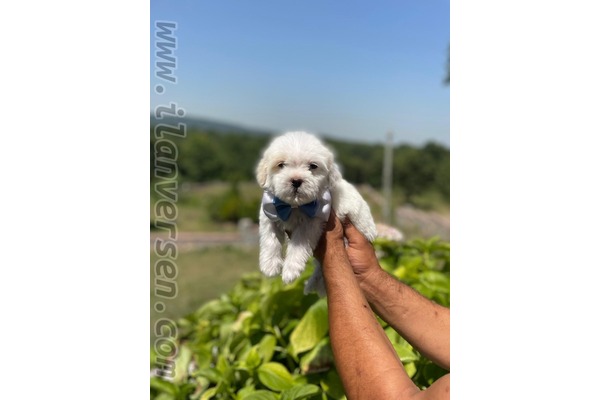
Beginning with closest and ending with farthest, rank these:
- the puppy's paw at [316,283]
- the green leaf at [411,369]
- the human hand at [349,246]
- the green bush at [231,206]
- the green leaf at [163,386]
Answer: the human hand at [349,246] < the puppy's paw at [316,283] < the green leaf at [411,369] < the green leaf at [163,386] < the green bush at [231,206]

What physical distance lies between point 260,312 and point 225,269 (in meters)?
2.73

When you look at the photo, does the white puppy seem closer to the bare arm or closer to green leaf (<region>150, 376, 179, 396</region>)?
the bare arm

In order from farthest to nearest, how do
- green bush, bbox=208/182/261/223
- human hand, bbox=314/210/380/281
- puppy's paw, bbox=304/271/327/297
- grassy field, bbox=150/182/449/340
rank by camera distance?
1. green bush, bbox=208/182/261/223
2. grassy field, bbox=150/182/449/340
3. puppy's paw, bbox=304/271/327/297
4. human hand, bbox=314/210/380/281

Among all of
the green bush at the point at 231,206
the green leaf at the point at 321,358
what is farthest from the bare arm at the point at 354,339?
the green bush at the point at 231,206

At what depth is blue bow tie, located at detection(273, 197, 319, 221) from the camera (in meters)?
0.81

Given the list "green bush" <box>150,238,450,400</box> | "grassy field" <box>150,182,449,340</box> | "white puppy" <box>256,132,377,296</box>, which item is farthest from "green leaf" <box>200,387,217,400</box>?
"grassy field" <box>150,182,449,340</box>

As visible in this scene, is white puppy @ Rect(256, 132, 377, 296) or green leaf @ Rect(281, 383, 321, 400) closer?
white puppy @ Rect(256, 132, 377, 296)

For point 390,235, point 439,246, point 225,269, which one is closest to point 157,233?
point 390,235

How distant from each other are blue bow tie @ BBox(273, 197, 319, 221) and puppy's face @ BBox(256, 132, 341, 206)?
0.03 m

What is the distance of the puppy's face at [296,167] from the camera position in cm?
75

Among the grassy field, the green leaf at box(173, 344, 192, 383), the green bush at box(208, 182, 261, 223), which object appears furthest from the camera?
the green bush at box(208, 182, 261, 223)

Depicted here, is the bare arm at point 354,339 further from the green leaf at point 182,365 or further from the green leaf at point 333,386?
the green leaf at point 182,365
